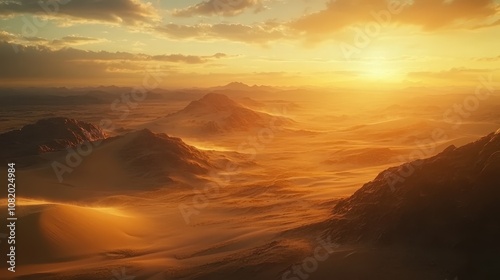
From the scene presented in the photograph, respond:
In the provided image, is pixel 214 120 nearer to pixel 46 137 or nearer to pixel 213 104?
pixel 213 104

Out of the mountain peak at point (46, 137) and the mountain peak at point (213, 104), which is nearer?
the mountain peak at point (46, 137)

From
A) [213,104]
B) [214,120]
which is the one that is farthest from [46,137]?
[213,104]

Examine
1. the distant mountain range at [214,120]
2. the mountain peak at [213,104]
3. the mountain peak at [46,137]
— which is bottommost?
the mountain peak at [46,137]

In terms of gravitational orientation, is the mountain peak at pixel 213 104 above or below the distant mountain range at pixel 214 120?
above

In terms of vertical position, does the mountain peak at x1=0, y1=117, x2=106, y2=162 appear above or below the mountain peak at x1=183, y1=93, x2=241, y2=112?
below

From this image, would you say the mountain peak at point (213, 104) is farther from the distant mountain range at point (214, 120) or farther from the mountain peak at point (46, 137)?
the mountain peak at point (46, 137)

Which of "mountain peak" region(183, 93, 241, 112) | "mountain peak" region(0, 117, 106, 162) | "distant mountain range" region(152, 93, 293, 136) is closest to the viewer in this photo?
"mountain peak" region(0, 117, 106, 162)

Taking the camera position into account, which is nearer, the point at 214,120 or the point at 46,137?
the point at 46,137

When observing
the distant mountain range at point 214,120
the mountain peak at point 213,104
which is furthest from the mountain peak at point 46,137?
the mountain peak at point 213,104

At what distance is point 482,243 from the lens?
37.4 feet

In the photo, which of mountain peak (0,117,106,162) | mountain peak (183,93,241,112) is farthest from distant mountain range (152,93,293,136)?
mountain peak (0,117,106,162)

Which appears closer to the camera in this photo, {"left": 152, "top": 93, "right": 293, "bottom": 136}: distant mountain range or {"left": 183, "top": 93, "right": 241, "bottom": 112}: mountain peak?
{"left": 152, "top": 93, "right": 293, "bottom": 136}: distant mountain range

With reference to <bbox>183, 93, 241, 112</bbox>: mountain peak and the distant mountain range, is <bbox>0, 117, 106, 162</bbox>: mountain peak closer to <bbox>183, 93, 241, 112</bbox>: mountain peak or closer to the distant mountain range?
the distant mountain range

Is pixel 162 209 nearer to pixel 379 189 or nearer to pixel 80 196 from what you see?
pixel 80 196
